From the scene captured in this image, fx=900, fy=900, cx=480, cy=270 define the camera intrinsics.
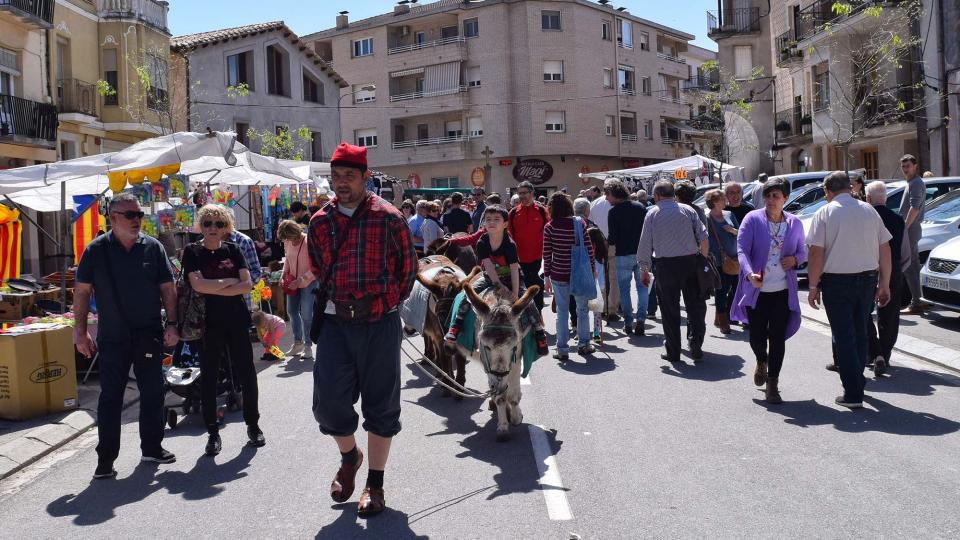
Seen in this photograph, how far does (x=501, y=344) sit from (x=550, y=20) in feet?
157

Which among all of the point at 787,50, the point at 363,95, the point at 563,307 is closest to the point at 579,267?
the point at 563,307

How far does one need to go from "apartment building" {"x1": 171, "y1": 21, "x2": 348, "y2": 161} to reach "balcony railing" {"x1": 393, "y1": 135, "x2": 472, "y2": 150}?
9.48m

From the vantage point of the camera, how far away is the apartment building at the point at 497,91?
5131 cm

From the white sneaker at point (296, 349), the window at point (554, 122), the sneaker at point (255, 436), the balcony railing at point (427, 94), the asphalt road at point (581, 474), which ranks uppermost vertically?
the balcony railing at point (427, 94)

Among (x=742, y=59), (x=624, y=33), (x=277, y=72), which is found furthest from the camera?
(x=624, y=33)

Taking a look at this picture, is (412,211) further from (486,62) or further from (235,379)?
(486,62)

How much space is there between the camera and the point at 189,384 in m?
8.09

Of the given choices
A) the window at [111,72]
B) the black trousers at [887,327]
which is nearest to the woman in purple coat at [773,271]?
the black trousers at [887,327]

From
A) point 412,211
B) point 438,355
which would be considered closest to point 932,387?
point 438,355

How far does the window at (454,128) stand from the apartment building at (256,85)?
1042 centimetres

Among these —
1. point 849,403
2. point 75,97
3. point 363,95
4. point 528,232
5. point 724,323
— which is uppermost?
point 363,95

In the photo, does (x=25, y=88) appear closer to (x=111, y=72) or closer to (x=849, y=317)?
(x=111, y=72)

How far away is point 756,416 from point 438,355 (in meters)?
3.01

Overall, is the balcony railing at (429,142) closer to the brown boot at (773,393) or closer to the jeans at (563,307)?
the jeans at (563,307)
